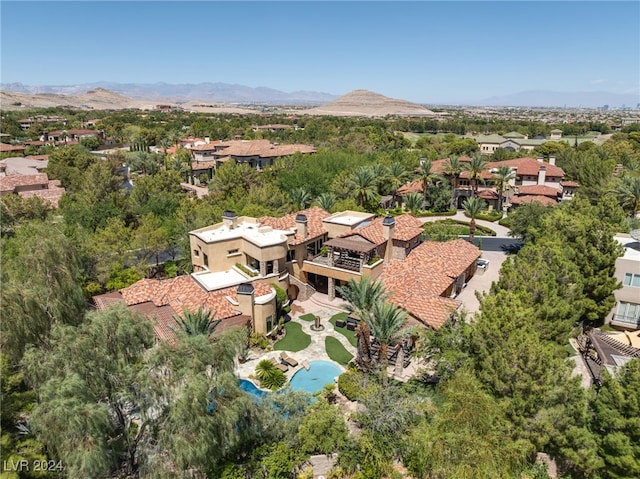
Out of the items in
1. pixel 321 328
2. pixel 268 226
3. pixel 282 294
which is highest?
pixel 268 226

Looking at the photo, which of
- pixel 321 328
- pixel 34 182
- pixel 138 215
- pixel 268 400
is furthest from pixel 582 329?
pixel 34 182

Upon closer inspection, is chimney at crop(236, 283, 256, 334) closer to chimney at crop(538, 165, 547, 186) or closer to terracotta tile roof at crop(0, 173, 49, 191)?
terracotta tile roof at crop(0, 173, 49, 191)

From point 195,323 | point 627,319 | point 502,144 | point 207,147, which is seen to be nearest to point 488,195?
point 627,319

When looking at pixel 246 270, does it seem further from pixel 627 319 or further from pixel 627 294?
pixel 627 319

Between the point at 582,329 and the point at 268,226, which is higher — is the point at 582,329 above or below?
below

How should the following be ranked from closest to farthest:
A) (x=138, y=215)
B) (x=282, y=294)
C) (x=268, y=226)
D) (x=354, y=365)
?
1. (x=354, y=365)
2. (x=282, y=294)
3. (x=268, y=226)
4. (x=138, y=215)

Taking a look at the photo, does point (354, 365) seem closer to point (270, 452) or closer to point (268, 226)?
point (270, 452)
